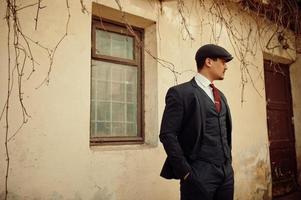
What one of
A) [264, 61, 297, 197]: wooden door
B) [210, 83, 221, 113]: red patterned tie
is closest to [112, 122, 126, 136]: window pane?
[210, 83, 221, 113]: red patterned tie

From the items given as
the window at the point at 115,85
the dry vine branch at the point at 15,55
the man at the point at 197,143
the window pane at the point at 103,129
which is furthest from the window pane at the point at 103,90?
the man at the point at 197,143

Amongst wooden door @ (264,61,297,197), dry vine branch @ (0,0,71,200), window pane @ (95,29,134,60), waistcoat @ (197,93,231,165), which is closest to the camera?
waistcoat @ (197,93,231,165)

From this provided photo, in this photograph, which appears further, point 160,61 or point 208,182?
point 160,61

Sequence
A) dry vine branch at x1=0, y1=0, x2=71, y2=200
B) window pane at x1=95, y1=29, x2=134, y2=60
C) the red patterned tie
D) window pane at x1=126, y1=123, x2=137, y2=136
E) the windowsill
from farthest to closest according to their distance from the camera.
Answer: window pane at x1=126, y1=123, x2=137, y2=136 < window pane at x1=95, y1=29, x2=134, y2=60 < the windowsill < dry vine branch at x1=0, y1=0, x2=71, y2=200 < the red patterned tie

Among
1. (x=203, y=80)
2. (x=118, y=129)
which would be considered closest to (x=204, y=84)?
(x=203, y=80)

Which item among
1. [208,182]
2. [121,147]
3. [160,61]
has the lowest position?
[208,182]

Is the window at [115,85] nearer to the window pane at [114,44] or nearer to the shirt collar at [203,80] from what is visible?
the window pane at [114,44]

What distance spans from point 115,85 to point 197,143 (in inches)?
57.1

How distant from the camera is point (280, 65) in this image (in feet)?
19.0

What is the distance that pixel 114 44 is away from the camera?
346 cm

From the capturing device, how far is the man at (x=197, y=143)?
2.13 meters

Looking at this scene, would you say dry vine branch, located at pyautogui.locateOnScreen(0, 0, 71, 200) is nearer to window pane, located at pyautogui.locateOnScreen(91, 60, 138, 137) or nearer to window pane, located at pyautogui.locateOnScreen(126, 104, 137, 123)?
window pane, located at pyautogui.locateOnScreen(91, 60, 138, 137)

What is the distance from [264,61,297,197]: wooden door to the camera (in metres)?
5.31

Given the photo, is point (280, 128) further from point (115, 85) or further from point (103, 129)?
point (103, 129)
